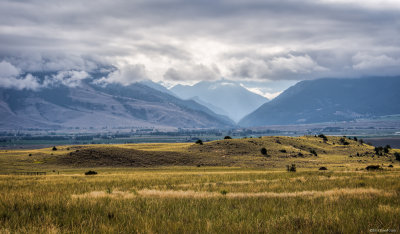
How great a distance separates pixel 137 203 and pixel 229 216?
18.6 feet

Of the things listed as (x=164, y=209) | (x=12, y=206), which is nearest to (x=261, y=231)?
(x=164, y=209)

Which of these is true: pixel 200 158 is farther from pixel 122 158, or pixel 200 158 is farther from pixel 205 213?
pixel 205 213

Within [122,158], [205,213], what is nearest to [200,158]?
[122,158]

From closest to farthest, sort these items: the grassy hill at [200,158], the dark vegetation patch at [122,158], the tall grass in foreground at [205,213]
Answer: the tall grass in foreground at [205,213] → the grassy hill at [200,158] → the dark vegetation patch at [122,158]

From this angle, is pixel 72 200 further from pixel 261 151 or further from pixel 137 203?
pixel 261 151

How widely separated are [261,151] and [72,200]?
92.2m

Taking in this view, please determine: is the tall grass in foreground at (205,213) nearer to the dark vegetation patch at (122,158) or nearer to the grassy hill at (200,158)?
the grassy hill at (200,158)

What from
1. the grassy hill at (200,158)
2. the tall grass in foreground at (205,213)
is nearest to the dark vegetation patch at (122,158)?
the grassy hill at (200,158)

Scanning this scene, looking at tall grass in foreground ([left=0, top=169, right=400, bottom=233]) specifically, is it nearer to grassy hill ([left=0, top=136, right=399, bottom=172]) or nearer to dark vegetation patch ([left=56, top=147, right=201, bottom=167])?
grassy hill ([left=0, top=136, right=399, bottom=172])

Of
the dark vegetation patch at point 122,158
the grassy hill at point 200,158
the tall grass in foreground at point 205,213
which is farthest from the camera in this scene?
the dark vegetation patch at point 122,158

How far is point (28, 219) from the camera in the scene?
14289mm

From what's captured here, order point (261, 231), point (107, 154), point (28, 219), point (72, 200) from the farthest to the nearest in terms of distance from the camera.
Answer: point (107, 154) < point (72, 200) < point (28, 219) < point (261, 231)

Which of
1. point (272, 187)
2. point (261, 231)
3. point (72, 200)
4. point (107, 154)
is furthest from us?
point (107, 154)

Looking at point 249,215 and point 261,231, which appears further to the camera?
point 249,215
